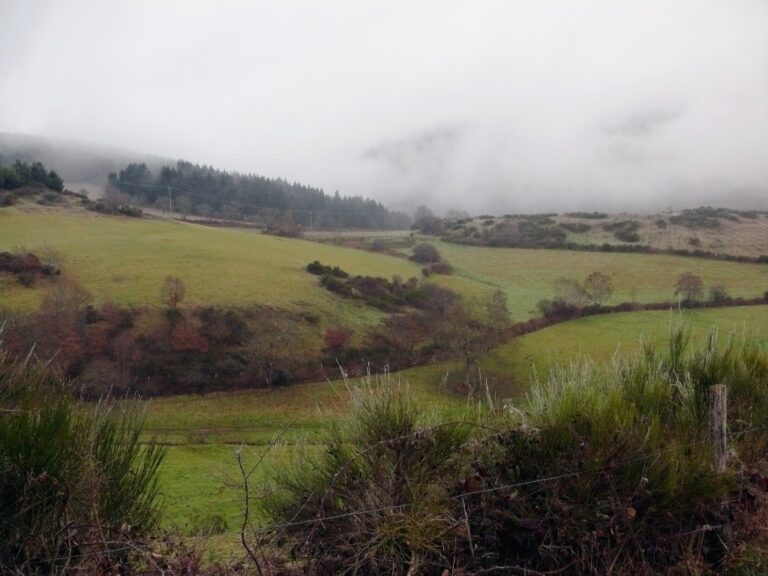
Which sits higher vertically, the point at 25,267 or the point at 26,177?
the point at 26,177

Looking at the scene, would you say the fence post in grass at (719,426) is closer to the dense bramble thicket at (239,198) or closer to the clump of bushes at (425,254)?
the clump of bushes at (425,254)

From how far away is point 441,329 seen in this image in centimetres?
3650

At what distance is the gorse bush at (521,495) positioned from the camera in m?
4.07

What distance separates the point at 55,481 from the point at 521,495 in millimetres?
3509

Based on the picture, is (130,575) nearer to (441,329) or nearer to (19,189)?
(441,329)

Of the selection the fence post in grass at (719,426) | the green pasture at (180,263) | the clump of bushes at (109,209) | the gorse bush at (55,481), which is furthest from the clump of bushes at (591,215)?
the gorse bush at (55,481)

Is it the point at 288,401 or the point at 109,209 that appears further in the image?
the point at 109,209

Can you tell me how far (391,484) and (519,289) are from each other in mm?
50045

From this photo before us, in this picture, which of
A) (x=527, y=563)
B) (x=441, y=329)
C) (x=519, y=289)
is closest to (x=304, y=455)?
(x=527, y=563)

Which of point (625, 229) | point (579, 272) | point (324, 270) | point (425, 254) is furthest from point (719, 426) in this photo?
point (625, 229)

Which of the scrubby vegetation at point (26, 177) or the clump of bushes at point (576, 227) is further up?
the scrubby vegetation at point (26, 177)

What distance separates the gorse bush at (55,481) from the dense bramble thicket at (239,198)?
96997mm

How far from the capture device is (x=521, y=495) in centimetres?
444

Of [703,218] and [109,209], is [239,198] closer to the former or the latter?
[109,209]
